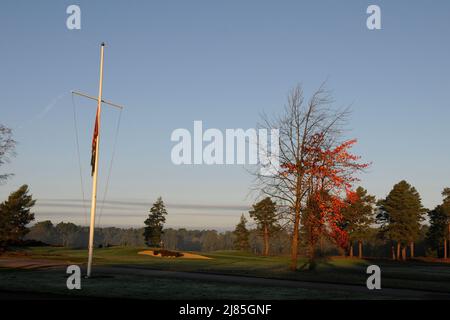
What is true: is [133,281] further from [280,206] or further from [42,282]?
[280,206]

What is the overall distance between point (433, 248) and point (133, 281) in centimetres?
7681

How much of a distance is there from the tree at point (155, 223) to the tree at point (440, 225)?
165 feet

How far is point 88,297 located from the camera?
14945mm

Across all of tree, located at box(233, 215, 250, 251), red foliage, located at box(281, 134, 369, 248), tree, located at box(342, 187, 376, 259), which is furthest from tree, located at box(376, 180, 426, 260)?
red foliage, located at box(281, 134, 369, 248)

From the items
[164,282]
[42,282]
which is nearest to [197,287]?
[164,282]

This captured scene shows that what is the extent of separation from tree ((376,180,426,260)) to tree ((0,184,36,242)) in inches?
2267

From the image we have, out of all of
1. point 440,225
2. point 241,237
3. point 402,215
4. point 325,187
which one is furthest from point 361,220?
point 325,187

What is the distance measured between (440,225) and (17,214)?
70724 millimetres

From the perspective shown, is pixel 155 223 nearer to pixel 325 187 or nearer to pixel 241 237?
pixel 241 237

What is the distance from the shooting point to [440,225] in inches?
3206

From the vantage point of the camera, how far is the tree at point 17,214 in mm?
63000

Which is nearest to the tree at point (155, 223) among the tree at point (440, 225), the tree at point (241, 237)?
the tree at point (241, 237)

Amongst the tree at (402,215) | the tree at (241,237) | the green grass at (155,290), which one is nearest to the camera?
the green grass at (155,290)

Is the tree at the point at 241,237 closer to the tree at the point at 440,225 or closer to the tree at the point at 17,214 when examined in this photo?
the tree at the point at 440,225
